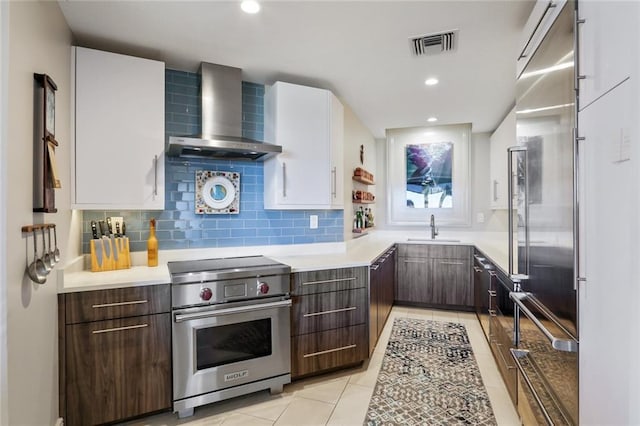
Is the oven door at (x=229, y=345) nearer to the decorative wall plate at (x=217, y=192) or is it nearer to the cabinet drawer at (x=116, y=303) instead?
the cabinet drawer at (x=116, y=303)

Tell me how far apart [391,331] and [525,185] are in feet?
7.20

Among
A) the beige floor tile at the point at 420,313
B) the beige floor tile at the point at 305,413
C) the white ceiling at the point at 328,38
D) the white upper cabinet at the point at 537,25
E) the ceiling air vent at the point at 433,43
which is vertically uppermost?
the white ceiling at the point at 328,38

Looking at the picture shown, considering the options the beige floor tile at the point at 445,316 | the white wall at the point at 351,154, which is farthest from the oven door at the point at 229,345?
the beige floor tile at the point at 445,316

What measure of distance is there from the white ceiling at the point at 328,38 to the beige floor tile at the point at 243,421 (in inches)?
96.0

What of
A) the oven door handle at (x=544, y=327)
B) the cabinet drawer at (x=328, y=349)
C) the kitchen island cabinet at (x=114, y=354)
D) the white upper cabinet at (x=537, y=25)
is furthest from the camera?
the cabinet drawer at (x=328, y=349)

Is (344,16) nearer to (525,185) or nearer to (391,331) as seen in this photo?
(525,185)

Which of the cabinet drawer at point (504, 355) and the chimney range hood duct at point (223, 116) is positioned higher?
the chimney range hood duct at point (223, 116)

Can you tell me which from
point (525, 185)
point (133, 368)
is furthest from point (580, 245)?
point (133, 368)

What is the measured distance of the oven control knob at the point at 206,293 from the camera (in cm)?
203

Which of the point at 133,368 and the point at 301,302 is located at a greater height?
the point at 301,302

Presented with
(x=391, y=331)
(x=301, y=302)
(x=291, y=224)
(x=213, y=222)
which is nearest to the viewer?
(x=301, y=302)

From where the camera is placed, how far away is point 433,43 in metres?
2.22

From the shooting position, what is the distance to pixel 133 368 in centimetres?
190

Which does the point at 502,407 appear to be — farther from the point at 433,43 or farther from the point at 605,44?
the point at 433,43
